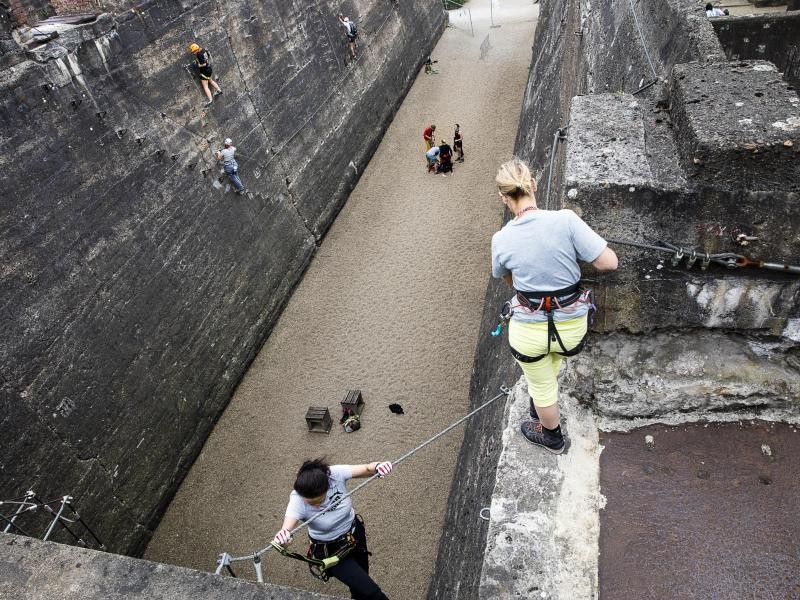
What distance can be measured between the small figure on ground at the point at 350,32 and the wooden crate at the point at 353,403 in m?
9.27

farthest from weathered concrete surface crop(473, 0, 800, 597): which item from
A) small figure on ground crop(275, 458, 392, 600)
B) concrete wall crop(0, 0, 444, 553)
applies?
concrete wall crop(0, 0, 444, 553)

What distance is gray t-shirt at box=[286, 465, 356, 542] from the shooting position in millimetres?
3289

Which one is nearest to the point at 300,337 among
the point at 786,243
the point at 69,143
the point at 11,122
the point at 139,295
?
the point at 139,295

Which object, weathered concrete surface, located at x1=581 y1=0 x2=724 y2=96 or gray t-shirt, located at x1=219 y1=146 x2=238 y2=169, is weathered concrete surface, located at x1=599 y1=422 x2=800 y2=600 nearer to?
weathered concrete surface, located at x1=581 y1=0 x2=724 y2=96

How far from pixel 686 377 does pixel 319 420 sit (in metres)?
5.17

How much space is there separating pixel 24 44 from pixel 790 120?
6987 millimetres

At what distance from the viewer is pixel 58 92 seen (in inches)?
247

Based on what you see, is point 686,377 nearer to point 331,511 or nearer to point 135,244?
point 331,511

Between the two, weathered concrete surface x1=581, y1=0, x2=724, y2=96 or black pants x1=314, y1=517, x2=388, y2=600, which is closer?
black pants x1=314, y1=517, x2=388, y2=600

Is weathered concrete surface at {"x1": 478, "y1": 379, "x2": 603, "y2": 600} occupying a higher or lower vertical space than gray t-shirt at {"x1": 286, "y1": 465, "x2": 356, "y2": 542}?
higher

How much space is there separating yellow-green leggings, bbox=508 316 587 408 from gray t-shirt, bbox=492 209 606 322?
2.0 inches

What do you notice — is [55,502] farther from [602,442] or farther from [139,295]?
[602,442]

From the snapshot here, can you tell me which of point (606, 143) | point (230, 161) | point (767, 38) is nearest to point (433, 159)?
point (230, 161)

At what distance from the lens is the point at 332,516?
3.38 meters
